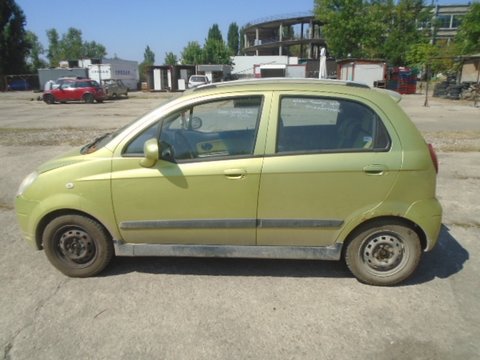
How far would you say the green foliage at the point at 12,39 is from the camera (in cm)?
4719

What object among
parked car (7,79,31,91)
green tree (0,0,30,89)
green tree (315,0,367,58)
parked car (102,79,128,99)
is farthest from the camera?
green tree (0,0,30,89)

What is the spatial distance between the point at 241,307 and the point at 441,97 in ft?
97.3

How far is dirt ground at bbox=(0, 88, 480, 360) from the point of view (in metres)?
2.66

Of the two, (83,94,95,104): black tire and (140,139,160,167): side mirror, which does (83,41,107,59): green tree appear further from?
(140,139,160,167): side mirror

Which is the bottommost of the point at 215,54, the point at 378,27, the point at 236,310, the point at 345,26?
the point at 236,310

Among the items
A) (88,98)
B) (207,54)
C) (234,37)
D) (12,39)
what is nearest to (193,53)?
(207,54)

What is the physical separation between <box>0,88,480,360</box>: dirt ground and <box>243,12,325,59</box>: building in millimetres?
78581

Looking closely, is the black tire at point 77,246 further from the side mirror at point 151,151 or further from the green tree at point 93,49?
the green tree at point 93,49

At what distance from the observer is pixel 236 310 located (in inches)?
121

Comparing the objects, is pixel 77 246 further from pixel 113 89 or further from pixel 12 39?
pixel 12 39

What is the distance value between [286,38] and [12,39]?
5510 centimetres

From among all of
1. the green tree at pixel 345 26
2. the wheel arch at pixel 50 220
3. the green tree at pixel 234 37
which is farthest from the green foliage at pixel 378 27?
the green tree at pixel 234 37

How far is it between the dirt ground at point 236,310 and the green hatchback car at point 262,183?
277 millimetres

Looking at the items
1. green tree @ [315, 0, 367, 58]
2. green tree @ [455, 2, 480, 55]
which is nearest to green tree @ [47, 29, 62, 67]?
green tree @ [315, 0, 367, 58]
